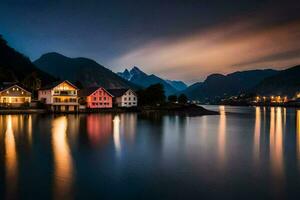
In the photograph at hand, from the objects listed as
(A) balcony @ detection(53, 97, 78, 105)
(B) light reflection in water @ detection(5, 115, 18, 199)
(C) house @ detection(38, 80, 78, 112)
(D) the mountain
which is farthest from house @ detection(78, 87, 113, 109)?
(B) light reflection in water @ detection(5, 115, 18, 199)

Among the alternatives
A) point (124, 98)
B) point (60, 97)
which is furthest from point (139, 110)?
point (60, 97)

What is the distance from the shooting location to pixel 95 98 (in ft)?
246

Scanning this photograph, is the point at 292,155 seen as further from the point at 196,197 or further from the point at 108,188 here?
the point at 108,188

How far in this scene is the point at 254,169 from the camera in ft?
51.2

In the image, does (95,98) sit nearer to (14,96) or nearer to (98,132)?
(14,96)

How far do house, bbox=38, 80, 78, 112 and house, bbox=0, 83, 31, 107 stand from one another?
4.44 meters

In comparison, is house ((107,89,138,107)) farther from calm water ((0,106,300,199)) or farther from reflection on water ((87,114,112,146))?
calm water ((0,106,300,199))

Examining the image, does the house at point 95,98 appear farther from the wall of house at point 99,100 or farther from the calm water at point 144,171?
the calm water at point 144,171

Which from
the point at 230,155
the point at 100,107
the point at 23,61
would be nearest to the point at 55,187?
the point at 230,155

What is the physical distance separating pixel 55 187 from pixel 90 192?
1.69 metres

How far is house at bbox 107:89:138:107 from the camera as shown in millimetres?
83188

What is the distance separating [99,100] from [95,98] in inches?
53.7

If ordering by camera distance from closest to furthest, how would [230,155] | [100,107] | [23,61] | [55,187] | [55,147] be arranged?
[55,187] < [230,155] < [55,147] < [100,107] < [23,61]

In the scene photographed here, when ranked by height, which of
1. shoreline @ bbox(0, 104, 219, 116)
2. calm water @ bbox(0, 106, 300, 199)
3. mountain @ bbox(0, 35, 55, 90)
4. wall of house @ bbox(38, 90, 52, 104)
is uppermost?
mountain @ bbox(0, 35, 55, 90)
